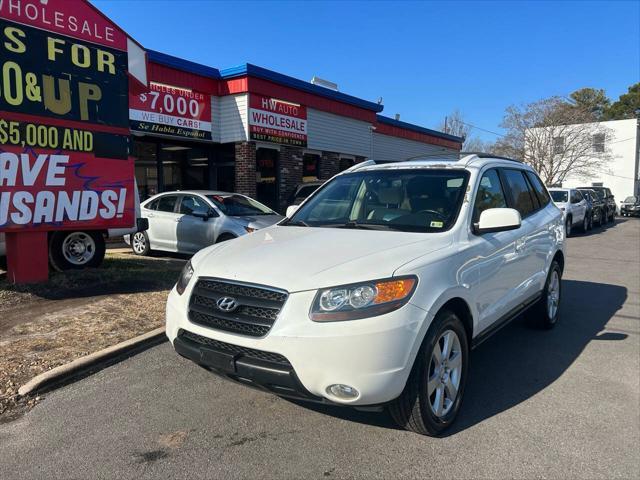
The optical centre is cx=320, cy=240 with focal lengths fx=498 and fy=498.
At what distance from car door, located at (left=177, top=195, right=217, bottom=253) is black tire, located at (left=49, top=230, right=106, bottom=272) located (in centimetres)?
191

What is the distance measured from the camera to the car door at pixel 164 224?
34.0 feet

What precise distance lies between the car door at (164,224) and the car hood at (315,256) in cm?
681

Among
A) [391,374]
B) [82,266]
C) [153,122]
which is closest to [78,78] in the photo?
[82,266]

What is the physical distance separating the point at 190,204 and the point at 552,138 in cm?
3316

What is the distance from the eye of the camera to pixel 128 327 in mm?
5328

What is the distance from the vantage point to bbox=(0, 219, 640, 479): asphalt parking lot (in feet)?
9.55

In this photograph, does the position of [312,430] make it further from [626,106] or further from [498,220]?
[626,106]

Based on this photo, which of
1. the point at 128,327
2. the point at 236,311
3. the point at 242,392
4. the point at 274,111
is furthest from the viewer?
the point at 274,111

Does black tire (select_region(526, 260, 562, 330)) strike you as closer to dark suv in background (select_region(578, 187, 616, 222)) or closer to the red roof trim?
the red roof trim

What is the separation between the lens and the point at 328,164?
18.0 meters

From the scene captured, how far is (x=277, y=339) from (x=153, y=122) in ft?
36.9

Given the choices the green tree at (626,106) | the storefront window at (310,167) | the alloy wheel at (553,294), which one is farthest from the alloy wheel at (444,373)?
the green tree at (626,106)

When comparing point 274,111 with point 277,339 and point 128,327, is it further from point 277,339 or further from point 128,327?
point 277,339

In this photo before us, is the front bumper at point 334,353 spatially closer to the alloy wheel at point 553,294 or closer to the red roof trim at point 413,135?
the alloy wheel at point 553,294
